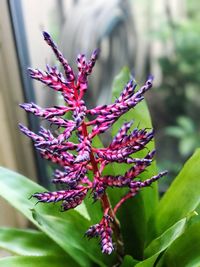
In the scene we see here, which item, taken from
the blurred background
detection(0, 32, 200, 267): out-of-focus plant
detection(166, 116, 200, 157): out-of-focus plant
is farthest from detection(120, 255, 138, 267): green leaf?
detection(166, 116, 200, 157): out-of-focus plant

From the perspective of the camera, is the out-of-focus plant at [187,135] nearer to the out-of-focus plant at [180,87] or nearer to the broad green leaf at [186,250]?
the out-of-focus plant at [180,87]

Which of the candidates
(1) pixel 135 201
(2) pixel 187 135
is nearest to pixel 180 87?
(2) pixel 187 135

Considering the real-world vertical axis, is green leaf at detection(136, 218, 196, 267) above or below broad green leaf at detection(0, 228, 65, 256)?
above

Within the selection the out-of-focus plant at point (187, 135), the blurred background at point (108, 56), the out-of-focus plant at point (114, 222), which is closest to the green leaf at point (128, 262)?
the out-of-focus plant at point (114, 222)

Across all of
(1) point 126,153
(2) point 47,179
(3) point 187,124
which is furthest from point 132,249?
(3) point 187,124

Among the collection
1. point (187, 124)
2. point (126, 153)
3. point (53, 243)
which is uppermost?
point (126, 153)

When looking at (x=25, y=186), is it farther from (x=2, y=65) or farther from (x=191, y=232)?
(x=2, y=65)

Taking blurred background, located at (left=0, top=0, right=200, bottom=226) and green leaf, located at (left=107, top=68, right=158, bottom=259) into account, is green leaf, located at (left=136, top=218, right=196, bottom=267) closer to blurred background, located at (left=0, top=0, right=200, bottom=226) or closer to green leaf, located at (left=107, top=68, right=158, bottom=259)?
green leaf, located at (left=107, top=68, right=158, bottom=259)
